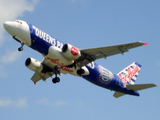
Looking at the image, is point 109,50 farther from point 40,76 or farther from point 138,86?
point 40,76

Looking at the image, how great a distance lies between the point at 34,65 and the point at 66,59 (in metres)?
6.20

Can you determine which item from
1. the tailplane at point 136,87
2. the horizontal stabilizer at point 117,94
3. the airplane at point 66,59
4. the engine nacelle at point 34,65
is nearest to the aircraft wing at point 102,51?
the airplane at point 66,59

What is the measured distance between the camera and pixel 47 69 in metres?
49.3

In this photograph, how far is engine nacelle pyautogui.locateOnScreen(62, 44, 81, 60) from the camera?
42.9m

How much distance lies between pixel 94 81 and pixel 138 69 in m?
12.4

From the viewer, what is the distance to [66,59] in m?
43.9

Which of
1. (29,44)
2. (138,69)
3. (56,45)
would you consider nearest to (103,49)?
(56,45)

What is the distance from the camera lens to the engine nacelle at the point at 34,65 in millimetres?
48094

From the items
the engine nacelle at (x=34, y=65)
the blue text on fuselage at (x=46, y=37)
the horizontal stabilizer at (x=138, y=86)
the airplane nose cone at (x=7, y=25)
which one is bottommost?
the horizontal stabilizer at (x=138, y=86)

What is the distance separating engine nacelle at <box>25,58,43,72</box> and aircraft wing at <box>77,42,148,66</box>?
6129 mm

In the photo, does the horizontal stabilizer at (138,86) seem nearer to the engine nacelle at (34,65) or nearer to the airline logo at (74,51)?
the airline logo at (74,51)

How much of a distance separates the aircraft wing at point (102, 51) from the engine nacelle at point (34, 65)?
613cm

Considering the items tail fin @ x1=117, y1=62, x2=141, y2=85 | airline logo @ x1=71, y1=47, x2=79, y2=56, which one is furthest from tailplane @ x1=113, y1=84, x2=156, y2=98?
airline logo @ x1=71, y1=47, x2=79, y2=56

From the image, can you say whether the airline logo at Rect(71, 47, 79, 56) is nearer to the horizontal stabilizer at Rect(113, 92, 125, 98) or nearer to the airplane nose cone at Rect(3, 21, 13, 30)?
the airplane nose cone at Rect(3, 21, 13, 30)
